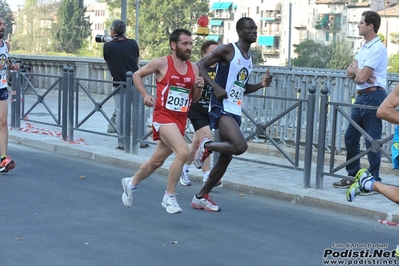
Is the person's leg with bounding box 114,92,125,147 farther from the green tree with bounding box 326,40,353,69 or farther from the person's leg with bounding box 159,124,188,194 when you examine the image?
the green tree with bounding box 326,40,353,69

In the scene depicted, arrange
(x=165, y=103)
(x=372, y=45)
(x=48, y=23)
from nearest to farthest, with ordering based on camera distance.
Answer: (x=165, y=103)
(x=372, y=45)
(x=48, y=23)

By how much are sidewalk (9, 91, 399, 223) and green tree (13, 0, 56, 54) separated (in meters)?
96.7

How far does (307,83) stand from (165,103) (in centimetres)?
463

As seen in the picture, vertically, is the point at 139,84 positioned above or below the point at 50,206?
above

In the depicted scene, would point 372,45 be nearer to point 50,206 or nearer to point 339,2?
point 50,206

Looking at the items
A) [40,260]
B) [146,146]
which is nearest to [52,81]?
[146,146]

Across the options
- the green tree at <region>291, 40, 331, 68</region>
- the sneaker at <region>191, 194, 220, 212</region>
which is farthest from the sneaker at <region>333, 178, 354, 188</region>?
the green tree at <region>291, 40, 331, 68</region>

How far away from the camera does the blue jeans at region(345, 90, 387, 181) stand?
8.62 metres

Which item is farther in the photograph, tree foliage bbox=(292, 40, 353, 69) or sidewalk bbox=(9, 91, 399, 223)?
tree foliage bbox=(292, 40, 353, 69)

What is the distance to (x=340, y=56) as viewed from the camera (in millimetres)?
55219

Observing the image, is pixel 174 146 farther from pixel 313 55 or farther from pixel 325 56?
pixel 313 55

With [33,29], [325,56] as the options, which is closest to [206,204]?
[325,56]

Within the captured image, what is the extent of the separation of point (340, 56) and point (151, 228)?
1951 inches

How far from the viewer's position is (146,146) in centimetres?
1221
